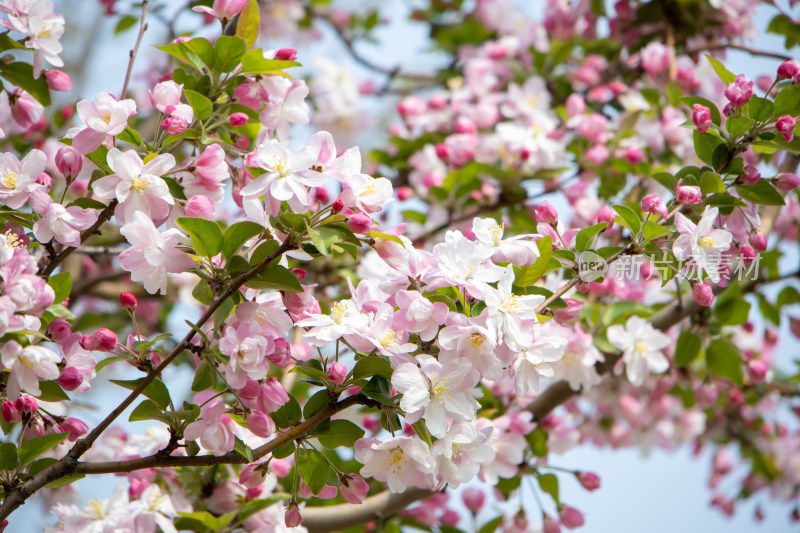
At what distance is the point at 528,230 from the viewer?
2.01m

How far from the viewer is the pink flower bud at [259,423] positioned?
0.99m

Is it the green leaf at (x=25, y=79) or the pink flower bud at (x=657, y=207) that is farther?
the green leaf at (x=25, y=79)

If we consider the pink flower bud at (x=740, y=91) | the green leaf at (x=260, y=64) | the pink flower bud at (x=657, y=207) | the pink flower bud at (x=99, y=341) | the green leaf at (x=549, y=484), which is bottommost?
the green leaf at (x=549, y=484)

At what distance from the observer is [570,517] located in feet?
5.22

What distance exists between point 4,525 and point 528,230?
1432mm

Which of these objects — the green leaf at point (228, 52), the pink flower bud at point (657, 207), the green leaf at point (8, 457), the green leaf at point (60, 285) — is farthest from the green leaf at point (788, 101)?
the green leaf at point (8, 457)

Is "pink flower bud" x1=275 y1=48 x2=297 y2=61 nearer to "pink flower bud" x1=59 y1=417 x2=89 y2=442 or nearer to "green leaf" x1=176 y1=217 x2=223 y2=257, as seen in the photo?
"green leaf" x1=176 y1=217 x2=223 y2=257

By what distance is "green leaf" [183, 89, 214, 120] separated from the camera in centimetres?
110

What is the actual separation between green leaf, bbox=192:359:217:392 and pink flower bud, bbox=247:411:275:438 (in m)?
0.08

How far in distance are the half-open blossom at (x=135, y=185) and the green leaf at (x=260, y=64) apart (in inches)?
9.4

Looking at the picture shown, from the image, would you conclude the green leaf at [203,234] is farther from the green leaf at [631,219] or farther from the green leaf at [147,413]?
the green leaf at [631,219]

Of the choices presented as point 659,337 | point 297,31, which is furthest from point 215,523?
point 297,31

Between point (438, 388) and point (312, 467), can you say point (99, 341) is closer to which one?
point (312, 467)

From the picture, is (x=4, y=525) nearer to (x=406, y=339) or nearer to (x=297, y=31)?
(x=406, y=339)
